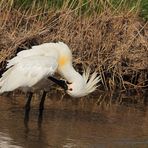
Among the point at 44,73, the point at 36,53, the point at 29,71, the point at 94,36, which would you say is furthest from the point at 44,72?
the point at 94,36

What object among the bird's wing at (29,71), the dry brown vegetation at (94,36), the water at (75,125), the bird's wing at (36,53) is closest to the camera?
the water at (75,125)

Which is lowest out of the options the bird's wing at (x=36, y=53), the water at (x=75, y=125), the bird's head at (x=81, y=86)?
the water at (x=75, y=125)

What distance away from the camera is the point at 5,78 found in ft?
30.5

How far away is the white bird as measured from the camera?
8.95 metres

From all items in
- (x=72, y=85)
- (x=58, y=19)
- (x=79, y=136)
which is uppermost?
(x=58, y=19)

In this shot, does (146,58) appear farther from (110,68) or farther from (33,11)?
(33,11)

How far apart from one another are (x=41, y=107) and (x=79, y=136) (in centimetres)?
130

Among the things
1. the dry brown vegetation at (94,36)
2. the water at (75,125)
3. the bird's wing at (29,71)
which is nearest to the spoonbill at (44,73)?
the bird's wing at (29,71)

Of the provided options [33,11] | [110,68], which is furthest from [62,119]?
[33,11]

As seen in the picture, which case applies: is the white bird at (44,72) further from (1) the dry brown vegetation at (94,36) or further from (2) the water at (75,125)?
(1) the dry brown vegetation at (94,36)

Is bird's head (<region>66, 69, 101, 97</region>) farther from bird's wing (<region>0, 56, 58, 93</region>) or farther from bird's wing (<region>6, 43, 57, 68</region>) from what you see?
bird's wing (<region>6, 43, 57, 68</region>)

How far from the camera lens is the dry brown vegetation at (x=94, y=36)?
11.5 meters

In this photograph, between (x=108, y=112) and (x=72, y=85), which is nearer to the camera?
(x=72, y=85)

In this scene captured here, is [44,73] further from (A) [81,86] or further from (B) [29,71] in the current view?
(A) [81,86]
